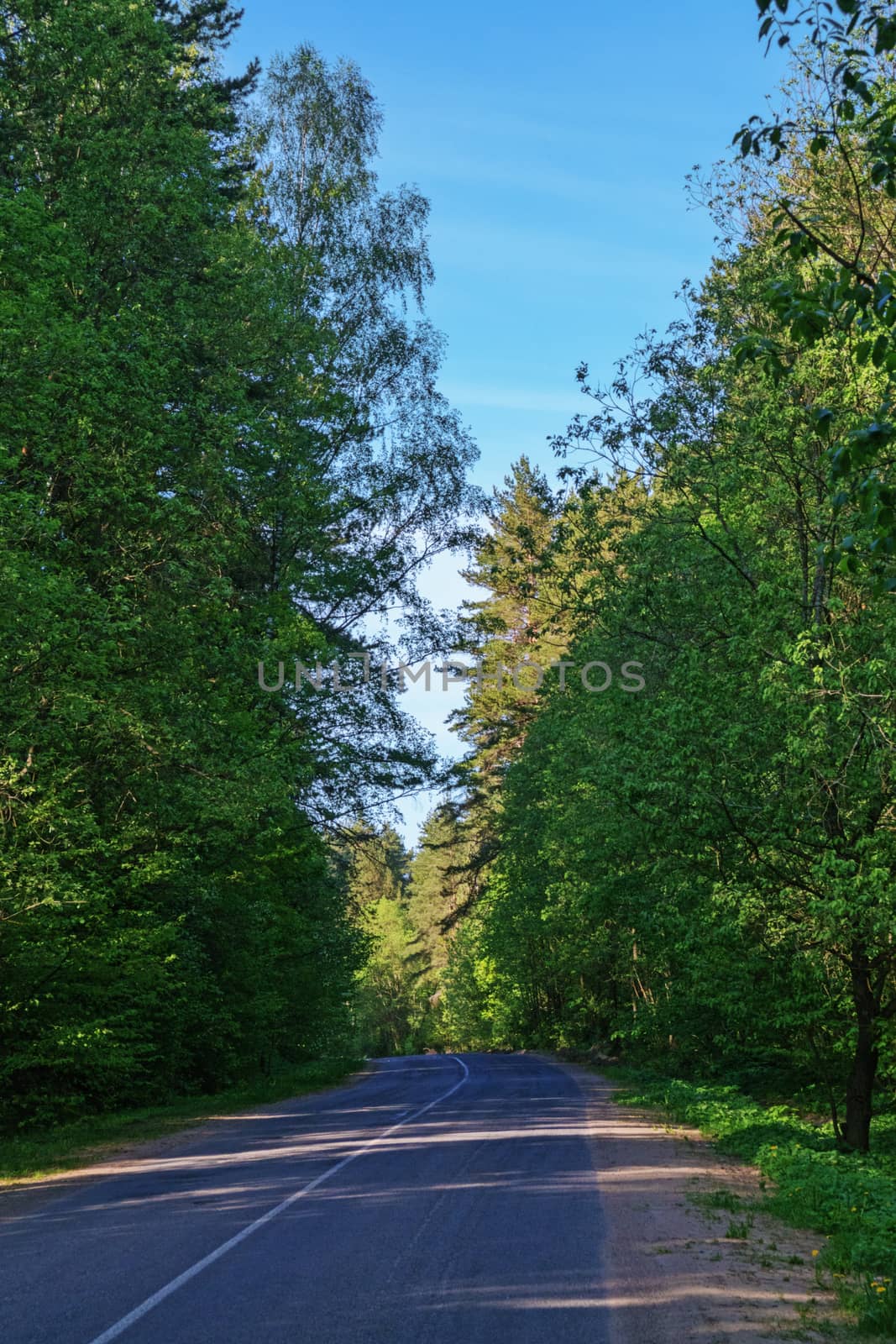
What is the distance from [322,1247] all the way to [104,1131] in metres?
10.2

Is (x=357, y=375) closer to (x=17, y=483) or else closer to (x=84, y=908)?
(x=17, y=483)

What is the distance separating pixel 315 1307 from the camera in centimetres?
723

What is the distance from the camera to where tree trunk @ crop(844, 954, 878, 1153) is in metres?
16.1

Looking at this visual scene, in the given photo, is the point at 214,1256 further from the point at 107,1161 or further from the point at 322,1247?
the point at 107,1161

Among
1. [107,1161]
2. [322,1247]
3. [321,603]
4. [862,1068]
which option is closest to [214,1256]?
[322,1247]

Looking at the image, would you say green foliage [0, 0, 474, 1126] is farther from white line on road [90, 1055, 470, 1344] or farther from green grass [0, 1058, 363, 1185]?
white line on road [90, 1055, 470, 1344]

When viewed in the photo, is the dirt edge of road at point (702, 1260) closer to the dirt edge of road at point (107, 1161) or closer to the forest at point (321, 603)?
the forest at point (321, 603)

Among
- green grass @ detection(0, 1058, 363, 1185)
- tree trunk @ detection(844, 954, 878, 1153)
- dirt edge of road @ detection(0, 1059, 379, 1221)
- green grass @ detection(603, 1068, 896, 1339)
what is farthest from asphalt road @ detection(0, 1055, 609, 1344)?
tree trunk @ detection(844, 954, 878, 1153)

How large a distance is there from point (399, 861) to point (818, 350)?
10195 centimetres

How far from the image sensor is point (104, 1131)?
1784 centimetres

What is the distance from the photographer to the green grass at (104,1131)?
14.7 meters

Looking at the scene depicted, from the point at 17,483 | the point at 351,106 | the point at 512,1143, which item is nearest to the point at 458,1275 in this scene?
the point at 512,1143

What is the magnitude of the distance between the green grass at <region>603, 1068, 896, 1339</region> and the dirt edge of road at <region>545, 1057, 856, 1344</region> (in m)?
0.19

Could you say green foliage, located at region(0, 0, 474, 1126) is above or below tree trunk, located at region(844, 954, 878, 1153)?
above
